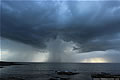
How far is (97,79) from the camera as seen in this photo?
32.7m

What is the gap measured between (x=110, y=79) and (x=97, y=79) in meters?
3.04

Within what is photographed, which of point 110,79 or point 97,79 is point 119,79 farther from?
point 97,79

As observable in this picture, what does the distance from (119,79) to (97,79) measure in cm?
523

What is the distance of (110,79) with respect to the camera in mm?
32531

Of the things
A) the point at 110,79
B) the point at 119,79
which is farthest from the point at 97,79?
the point at 119,79

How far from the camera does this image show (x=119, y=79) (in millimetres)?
32656
